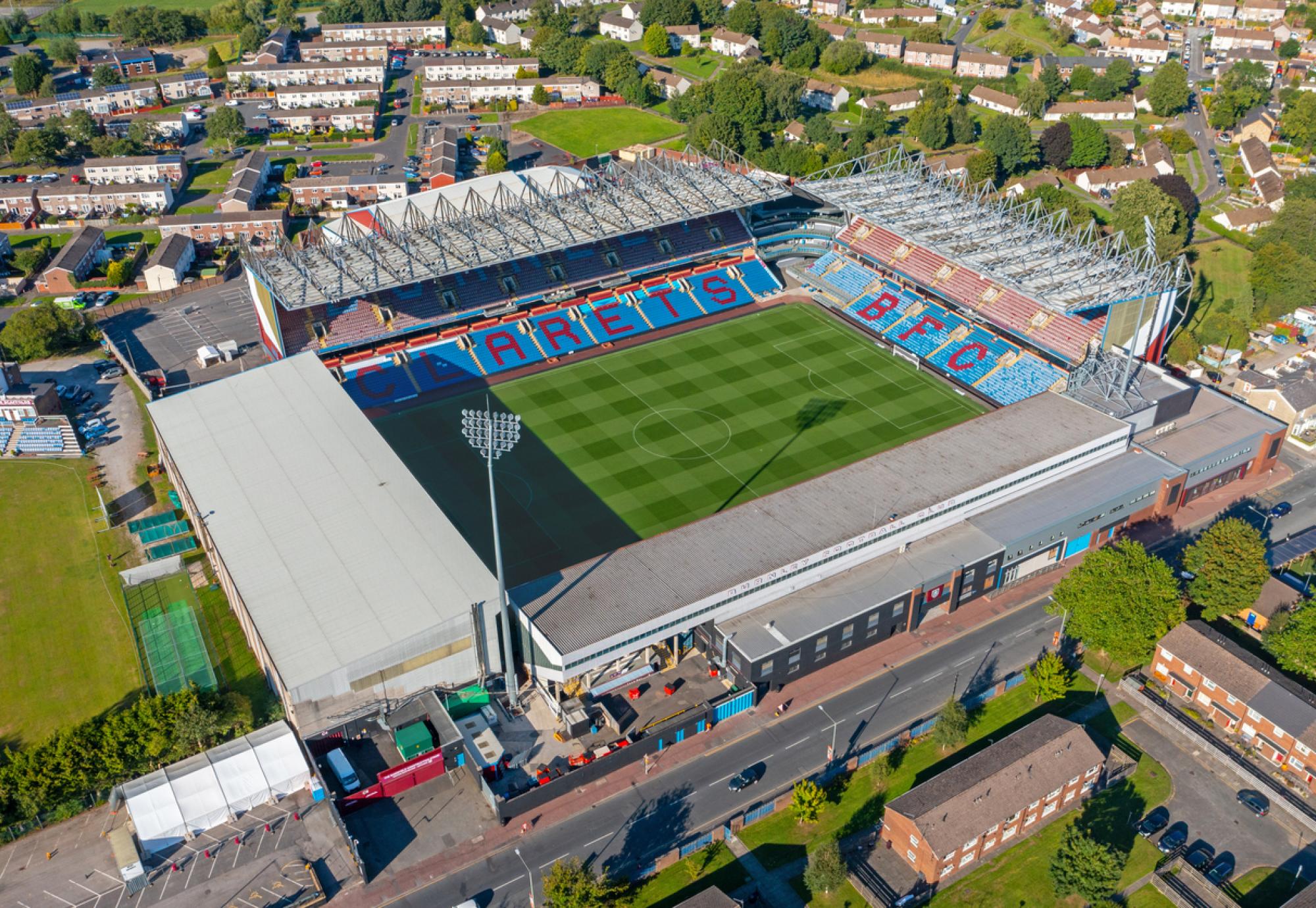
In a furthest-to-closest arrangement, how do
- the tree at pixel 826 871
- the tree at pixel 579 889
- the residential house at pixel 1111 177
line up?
1. the residential house at pixel 1111 177
2. the tree at pixel 826 871
3. the tree at pixel 579 889

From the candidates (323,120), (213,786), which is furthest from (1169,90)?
(213,786)

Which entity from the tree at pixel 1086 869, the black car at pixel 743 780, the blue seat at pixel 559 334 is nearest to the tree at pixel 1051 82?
the blue seat at pixel 559 334

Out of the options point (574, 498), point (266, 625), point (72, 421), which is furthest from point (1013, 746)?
point (72, 421)

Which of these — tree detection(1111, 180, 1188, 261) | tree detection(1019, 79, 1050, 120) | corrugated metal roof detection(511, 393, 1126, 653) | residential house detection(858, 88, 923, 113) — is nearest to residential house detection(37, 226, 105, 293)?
corrugated metal roof detection(511, 393, 1126, 653)

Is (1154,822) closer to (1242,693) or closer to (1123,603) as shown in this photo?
(1242,693)

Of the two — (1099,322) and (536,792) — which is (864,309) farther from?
(536,792)

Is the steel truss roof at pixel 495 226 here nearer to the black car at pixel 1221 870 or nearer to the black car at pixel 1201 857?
the black car at pixel 1201 857
